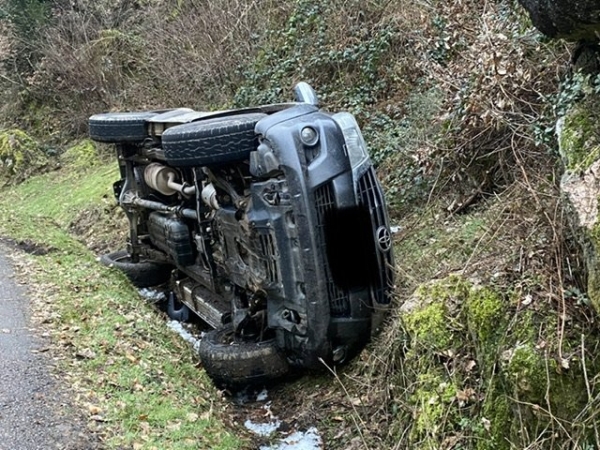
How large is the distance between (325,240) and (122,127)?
3404mm

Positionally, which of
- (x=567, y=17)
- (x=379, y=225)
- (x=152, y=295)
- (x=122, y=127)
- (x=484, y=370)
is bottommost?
(x=152, y=295)

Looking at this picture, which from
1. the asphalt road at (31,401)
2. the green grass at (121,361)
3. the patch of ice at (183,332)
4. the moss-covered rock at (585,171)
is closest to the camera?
the moss-covered rock at (585,171)

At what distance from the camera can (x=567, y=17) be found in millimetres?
3301

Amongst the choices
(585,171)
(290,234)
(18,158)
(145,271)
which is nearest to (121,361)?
(290,234)

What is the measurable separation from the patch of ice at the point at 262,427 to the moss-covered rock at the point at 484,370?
4.08ft

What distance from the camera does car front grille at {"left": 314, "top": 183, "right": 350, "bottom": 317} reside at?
183 inches

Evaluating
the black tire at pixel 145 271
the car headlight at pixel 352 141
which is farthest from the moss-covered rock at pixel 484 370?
the black tire at pixel 145 271

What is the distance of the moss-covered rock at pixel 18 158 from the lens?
57.9 ft

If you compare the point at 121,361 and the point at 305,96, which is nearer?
the point at 121,361

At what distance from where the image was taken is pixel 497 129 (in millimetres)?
5816

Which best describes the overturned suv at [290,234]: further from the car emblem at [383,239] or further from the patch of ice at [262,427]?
the patch of ice at [262,427]

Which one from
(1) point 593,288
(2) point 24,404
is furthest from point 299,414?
(1) point 593,288

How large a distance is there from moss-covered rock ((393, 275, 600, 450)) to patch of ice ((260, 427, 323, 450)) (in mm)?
861

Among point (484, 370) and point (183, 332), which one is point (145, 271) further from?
point (484, 370)
